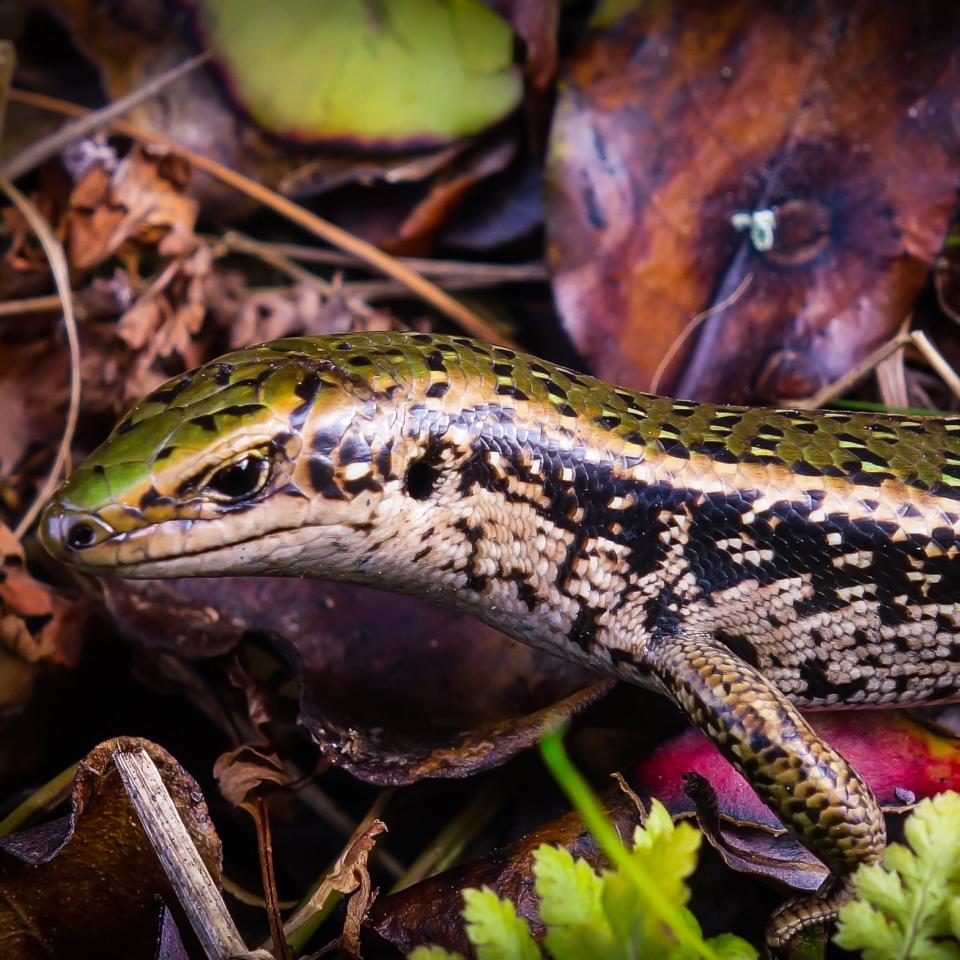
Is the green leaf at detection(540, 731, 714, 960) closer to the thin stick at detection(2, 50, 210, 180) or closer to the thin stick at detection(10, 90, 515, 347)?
the thin stick at detection(10, 90, 515, 347)

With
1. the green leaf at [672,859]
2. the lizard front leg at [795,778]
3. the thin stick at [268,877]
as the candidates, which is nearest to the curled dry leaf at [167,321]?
the thin stick at [268,877]

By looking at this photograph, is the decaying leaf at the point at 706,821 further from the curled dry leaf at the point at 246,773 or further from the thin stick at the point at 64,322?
the thin stick at the point at 64,322

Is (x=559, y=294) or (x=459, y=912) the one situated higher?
(x=559, y=294)

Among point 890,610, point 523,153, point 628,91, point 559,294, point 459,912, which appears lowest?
point 459,912

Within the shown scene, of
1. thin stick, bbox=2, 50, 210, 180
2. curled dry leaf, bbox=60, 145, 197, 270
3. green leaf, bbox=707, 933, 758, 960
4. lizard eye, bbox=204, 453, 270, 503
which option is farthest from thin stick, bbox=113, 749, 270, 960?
thin stick, bbox=2, 50, 210, 180

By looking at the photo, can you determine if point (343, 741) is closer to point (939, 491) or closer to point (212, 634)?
point (212, 634)

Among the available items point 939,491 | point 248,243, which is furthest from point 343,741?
point 248,243

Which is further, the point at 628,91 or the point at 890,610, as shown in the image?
the point at 628,91
